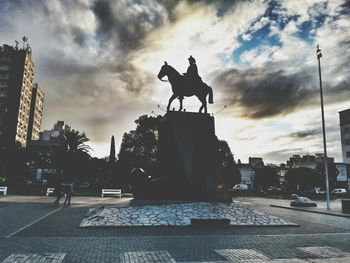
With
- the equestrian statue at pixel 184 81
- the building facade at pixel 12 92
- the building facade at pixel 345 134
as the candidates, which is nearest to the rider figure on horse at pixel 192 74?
the equestrian statue at pixel 184 81

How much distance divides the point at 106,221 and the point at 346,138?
76.3 m

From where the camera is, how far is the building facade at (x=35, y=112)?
108 metres

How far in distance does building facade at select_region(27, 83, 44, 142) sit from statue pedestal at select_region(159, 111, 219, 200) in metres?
103

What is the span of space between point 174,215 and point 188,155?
3.98 metres

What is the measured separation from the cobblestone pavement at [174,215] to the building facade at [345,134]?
70.8 metres

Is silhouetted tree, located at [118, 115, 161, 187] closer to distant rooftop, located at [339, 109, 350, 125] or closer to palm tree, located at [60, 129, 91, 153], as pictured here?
palm tree, located at [60, 129, 91, 153]

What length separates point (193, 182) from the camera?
16.3 m

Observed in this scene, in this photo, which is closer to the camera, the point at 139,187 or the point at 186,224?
Result: the point at 186,224

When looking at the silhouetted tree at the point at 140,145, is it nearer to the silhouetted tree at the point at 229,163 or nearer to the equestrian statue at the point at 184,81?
the silhouetted tree at the point at 229,163

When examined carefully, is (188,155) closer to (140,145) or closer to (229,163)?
(140,145)

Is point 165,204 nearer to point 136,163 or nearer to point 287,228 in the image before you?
point 287,228

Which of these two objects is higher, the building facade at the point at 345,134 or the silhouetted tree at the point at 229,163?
the building facade at the point at 345,134

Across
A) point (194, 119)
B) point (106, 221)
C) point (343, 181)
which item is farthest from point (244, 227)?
point (343, 181)

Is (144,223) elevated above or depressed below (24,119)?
below
